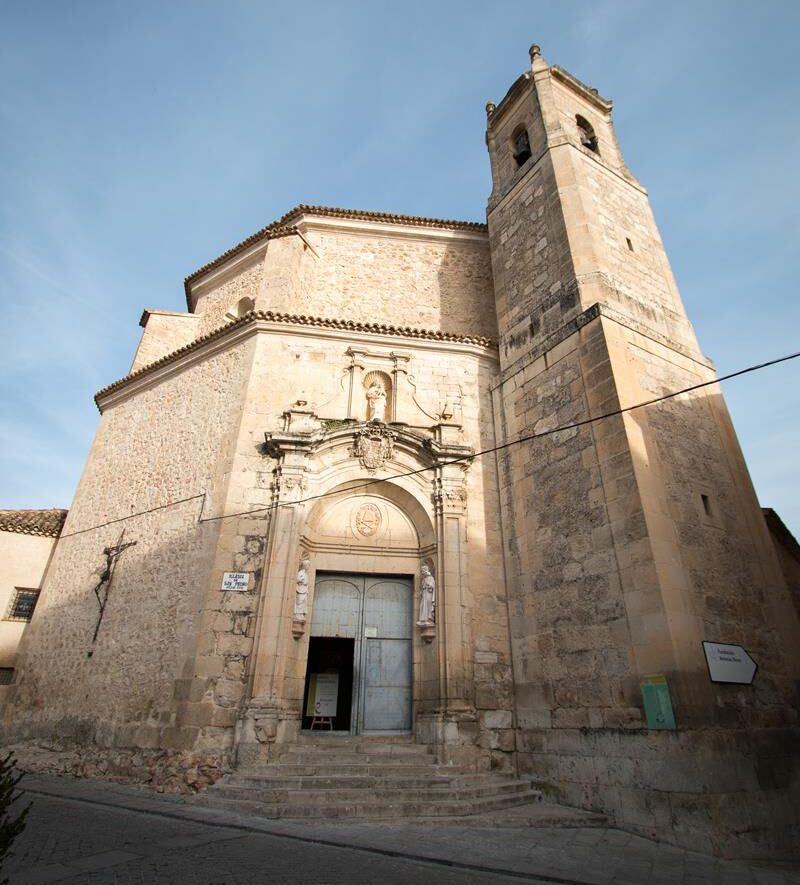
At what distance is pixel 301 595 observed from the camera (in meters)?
8.27

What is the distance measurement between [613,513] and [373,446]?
13.7ft

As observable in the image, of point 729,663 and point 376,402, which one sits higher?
point 376,402

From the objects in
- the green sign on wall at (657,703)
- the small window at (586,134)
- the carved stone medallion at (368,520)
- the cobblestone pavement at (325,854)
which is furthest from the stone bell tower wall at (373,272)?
the cobblestone pavement at (325,854)

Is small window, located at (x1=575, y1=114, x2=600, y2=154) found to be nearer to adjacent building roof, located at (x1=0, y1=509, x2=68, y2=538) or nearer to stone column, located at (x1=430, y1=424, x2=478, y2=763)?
stone column, located at (x1=430, y1=424, x2=478, y2=763)

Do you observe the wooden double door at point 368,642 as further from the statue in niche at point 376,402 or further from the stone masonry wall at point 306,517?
the statue in niche at point 376,402

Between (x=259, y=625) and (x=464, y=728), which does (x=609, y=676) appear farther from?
(x=259, y=625)

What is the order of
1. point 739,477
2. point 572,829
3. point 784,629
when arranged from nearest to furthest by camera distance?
point 572,829 → point 784,629 → point 739,477

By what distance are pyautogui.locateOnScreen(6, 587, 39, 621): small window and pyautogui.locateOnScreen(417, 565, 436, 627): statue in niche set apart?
352 inches

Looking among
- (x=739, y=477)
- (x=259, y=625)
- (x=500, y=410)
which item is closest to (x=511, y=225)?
(x=500, y=410)

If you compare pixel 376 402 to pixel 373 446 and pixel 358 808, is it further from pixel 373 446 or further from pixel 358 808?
pixel 358 808

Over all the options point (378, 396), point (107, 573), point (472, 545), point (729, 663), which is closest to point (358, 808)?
point (472, 545)

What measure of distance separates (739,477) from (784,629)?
2.24 m

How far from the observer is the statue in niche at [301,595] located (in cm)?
814

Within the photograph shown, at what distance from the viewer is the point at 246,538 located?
8.38 m
